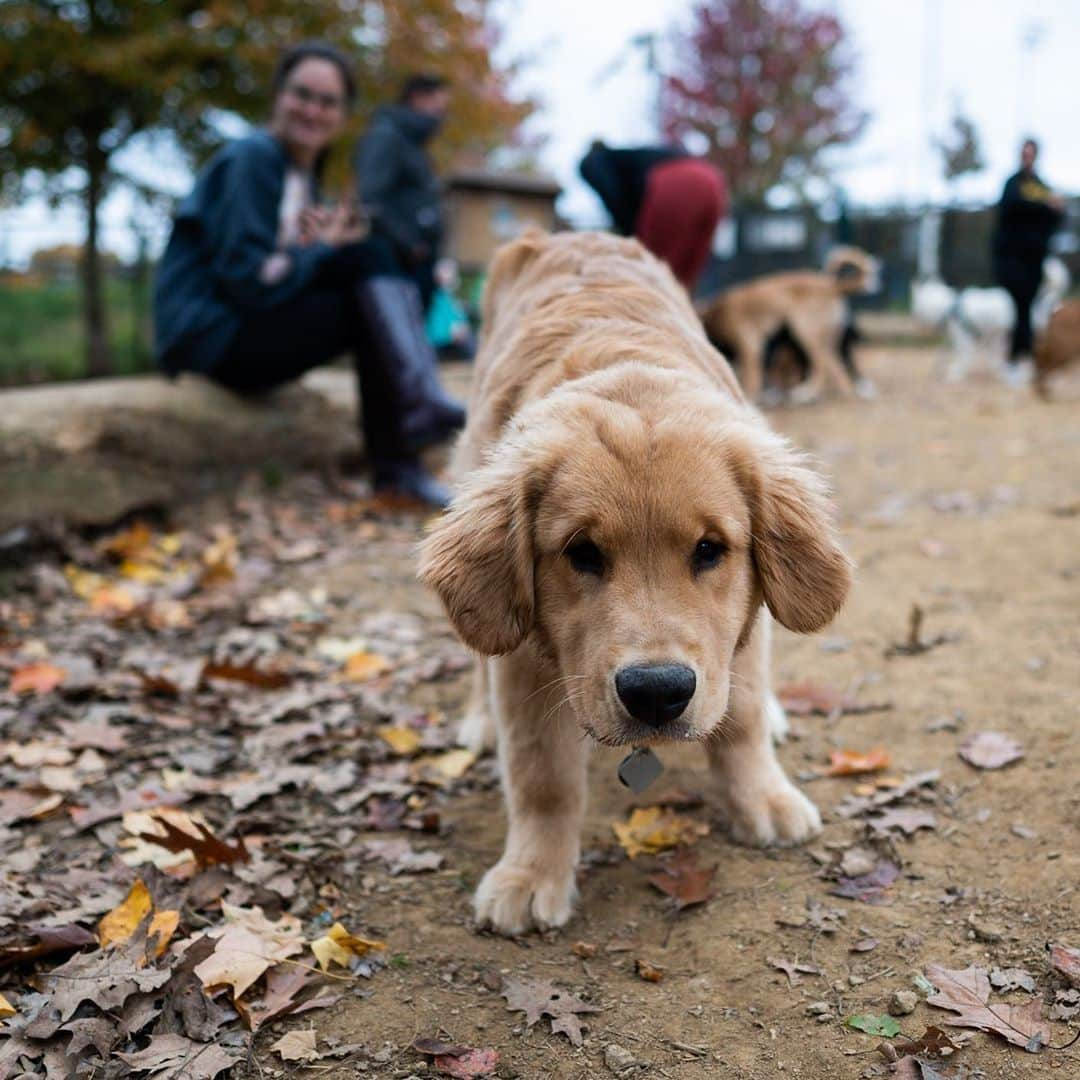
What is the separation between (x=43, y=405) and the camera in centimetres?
634

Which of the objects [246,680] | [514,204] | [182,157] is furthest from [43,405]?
[514,204]

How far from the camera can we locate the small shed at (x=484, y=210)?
17.2 metres

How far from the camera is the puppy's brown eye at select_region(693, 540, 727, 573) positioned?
272 centimetres

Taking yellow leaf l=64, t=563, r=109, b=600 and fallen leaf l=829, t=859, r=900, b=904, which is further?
yellow leaf l=64, t=563, r=109, b=600

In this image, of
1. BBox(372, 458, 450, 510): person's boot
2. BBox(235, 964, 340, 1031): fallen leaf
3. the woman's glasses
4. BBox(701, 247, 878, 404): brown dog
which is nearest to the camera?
BBox(235, 964, 340, 1031): fallen leaf

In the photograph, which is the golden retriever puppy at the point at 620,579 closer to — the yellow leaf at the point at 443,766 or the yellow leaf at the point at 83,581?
the yellow leaf at the point at 443,766

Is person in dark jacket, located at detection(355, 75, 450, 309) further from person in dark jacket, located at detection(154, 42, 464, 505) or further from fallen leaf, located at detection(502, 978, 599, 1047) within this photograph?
fallen leaf, located at detection(502, 978, 599, 1047)

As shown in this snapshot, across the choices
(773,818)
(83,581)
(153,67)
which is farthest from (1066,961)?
(153,67)

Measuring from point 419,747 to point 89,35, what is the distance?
9633mm

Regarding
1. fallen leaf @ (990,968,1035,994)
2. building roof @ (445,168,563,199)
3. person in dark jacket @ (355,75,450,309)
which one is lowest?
fallen leaf @ (990,968,1035,994)

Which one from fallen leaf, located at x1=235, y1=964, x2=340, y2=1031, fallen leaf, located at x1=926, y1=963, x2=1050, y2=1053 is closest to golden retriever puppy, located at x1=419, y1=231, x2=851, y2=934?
fallen leaf, located at x1=235, y1=964, x2=340, y2=1031

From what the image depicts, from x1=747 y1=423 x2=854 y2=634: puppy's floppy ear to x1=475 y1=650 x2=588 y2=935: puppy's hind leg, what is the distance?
65cm

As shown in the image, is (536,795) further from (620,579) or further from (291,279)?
(291,279)

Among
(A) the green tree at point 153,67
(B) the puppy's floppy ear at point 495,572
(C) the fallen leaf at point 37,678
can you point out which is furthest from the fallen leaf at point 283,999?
(A) the green tree at point 153,67
